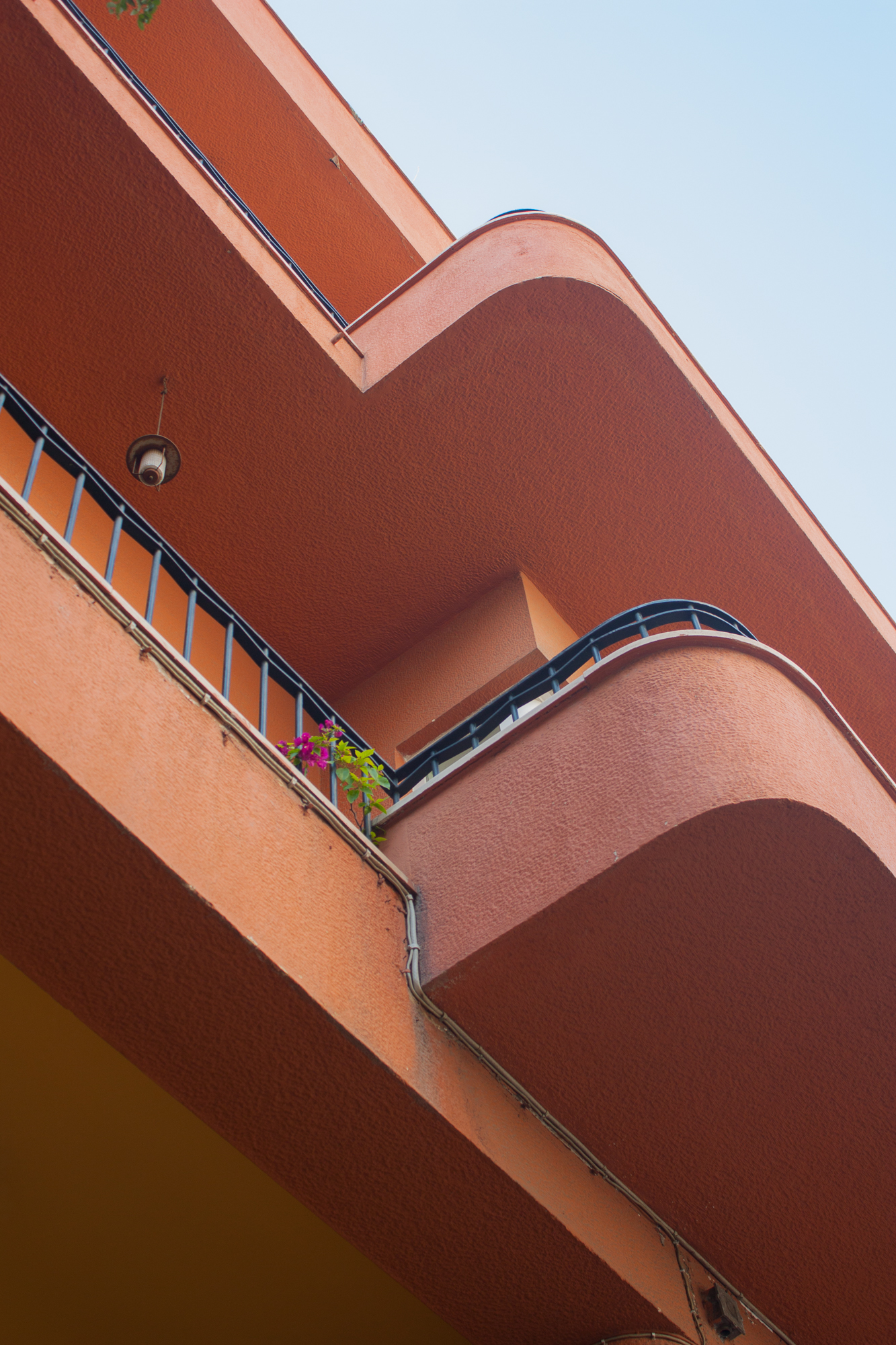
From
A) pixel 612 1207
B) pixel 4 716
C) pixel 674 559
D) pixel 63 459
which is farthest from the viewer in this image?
pixel 674 559

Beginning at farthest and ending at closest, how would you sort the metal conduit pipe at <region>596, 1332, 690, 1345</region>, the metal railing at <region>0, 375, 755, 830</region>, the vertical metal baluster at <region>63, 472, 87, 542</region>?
1. the metal railing at <region>0, 375, 755, 830</region>
2. the metal conduit pipe at <region>596, 1332, 690, 1345</region>
3. the vertical metal baluster at <region>63, 472, 87, 542</region>

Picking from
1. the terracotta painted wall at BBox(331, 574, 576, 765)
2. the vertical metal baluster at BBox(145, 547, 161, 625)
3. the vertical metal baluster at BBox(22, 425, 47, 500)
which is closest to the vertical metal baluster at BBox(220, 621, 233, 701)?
the vertical metal baluster at BBox(145, 547, 161, 625)

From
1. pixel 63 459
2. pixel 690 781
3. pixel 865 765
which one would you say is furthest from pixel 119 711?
pixel 865 765

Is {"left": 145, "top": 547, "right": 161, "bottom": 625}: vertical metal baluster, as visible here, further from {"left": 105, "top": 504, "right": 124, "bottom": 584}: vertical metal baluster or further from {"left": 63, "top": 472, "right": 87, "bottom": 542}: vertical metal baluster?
{"left": 63, "top": 472, "right": 87, "bottom": 542}: vertical metal baluster

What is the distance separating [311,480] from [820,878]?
→ 14.4ft

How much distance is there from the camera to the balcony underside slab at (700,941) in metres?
4.86

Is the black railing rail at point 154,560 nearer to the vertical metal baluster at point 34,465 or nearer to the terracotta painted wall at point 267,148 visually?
the vertical metal baluster at point 34,465

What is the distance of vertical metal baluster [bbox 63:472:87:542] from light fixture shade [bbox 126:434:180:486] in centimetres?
133

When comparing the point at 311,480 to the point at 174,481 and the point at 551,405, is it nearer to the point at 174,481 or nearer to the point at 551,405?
the point at 174,481

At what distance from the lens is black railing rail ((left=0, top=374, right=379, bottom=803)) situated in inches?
207

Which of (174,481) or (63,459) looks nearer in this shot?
(63,459)

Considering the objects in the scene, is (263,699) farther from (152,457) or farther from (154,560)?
(152,457)

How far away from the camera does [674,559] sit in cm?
864

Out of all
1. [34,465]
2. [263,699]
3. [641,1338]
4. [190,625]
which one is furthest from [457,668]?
[641,1338]
